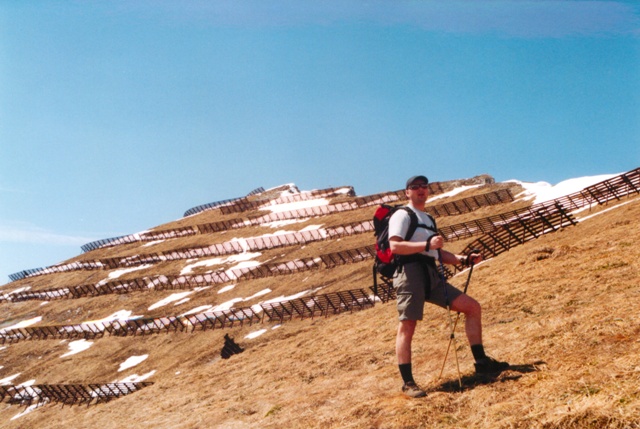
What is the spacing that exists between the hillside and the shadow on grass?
4cm

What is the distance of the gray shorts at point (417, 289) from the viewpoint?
607cm

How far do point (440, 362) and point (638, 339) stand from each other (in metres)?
3.04

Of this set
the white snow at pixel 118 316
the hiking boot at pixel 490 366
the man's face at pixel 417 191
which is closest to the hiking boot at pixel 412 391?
the hiking boot at pixel 490 366

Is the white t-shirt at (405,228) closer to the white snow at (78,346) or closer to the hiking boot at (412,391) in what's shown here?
the hiking boot at (412,391)

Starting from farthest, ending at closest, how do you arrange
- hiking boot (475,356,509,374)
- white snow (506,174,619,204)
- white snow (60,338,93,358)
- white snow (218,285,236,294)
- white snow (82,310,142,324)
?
white snow (82,310,142,324)
white snow (218,285,236,294)
white snow (60,338,93,358)
white snow (506,174,619,204)
hiking boot (475,356,509,374)

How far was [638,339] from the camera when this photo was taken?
573cm

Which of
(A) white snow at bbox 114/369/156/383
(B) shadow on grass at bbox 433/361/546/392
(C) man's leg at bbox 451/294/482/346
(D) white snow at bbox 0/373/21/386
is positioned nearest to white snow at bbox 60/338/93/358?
(D) white snow at bbox 0/373/21/386

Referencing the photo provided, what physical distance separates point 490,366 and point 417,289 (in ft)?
4.26

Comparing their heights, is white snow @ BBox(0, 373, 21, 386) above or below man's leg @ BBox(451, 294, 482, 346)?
above

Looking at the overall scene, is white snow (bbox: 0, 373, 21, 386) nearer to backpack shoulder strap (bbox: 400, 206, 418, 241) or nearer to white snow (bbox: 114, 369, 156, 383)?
white snow (bbox: 114, 369, 156, 383)

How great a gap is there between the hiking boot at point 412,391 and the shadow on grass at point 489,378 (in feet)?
0.90

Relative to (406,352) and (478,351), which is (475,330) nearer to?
(478,351)

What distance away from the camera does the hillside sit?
5.46 m

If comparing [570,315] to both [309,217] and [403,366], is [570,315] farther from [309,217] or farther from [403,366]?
[309,217]
